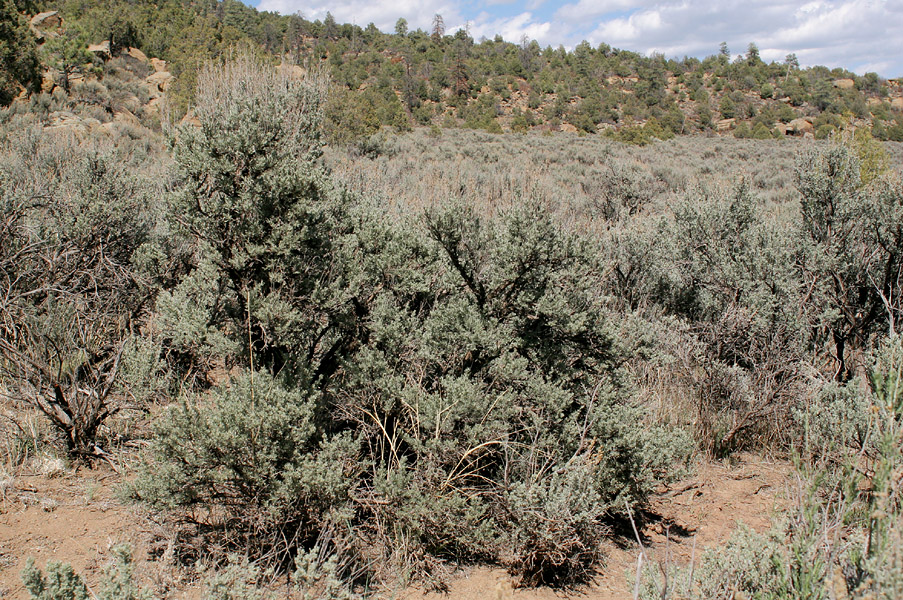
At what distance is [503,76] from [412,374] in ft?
160

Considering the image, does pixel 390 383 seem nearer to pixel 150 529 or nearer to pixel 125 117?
pixel 150 529

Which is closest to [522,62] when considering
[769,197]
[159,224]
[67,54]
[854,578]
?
[67,54]

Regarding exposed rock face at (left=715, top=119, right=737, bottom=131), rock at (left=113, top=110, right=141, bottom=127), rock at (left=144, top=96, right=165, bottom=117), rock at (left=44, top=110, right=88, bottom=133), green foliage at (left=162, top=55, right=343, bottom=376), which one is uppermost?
exposed rock face at (left=715, top=119, right=737, bottom=131)

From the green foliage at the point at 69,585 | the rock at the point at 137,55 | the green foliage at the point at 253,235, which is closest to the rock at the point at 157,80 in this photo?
the rock at the point at 137,55

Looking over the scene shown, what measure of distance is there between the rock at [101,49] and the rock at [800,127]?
4288 cm

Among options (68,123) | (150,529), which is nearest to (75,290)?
(150,529)

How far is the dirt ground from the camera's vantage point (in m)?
3.09

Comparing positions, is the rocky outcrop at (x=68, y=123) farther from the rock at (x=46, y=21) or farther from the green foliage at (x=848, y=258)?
the green foliage at (x=848, y=258)

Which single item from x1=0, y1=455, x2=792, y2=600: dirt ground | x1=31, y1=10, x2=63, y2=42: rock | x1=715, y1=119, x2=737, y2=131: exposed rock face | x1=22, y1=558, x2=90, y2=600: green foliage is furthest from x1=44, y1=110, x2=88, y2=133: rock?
x1=715, y1=119, x2=737, y2=131: exposed rock face

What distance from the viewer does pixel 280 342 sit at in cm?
353

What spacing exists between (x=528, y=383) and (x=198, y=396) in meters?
2.90

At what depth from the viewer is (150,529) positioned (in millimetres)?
3365

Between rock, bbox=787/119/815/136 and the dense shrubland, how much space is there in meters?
37.4

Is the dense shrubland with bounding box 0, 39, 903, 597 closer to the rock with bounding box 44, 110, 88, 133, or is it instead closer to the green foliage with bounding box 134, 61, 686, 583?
the green foliage with bounding box 134, 61, 686, 583
